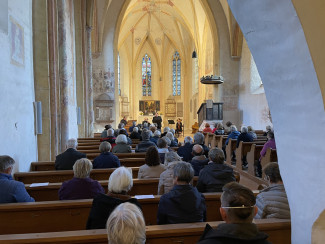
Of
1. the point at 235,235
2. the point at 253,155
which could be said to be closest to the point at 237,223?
the point at 235,235

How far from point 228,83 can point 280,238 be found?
618 inches

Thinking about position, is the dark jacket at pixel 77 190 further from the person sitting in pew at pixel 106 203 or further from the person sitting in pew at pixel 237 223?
the person sitting in pew at pixel 237 223

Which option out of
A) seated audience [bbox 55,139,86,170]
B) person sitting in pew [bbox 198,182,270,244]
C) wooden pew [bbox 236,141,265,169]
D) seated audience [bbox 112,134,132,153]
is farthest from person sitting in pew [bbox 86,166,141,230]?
wooden pew [bbox 236,141,265,169]

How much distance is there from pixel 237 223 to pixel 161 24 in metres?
26.5

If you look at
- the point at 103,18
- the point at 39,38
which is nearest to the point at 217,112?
the point at 103,18

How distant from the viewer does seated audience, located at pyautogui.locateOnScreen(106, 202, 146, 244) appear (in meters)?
1.37

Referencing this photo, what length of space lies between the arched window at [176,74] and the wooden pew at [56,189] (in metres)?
24.7

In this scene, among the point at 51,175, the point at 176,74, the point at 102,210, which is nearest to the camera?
the point at 102,210

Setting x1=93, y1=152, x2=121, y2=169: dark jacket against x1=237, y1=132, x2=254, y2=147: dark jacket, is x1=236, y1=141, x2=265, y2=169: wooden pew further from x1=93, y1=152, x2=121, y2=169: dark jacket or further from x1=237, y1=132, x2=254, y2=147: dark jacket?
x1=93, y1=152, x2=121, y2=169: dark jacket

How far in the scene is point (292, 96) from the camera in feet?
5.05

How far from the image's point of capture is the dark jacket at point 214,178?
3.39m

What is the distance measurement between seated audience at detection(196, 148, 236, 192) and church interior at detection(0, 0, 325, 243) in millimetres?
882

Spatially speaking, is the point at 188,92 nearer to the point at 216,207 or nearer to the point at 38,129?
the point at 38,129

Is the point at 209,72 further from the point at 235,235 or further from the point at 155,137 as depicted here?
the point at 235,235
